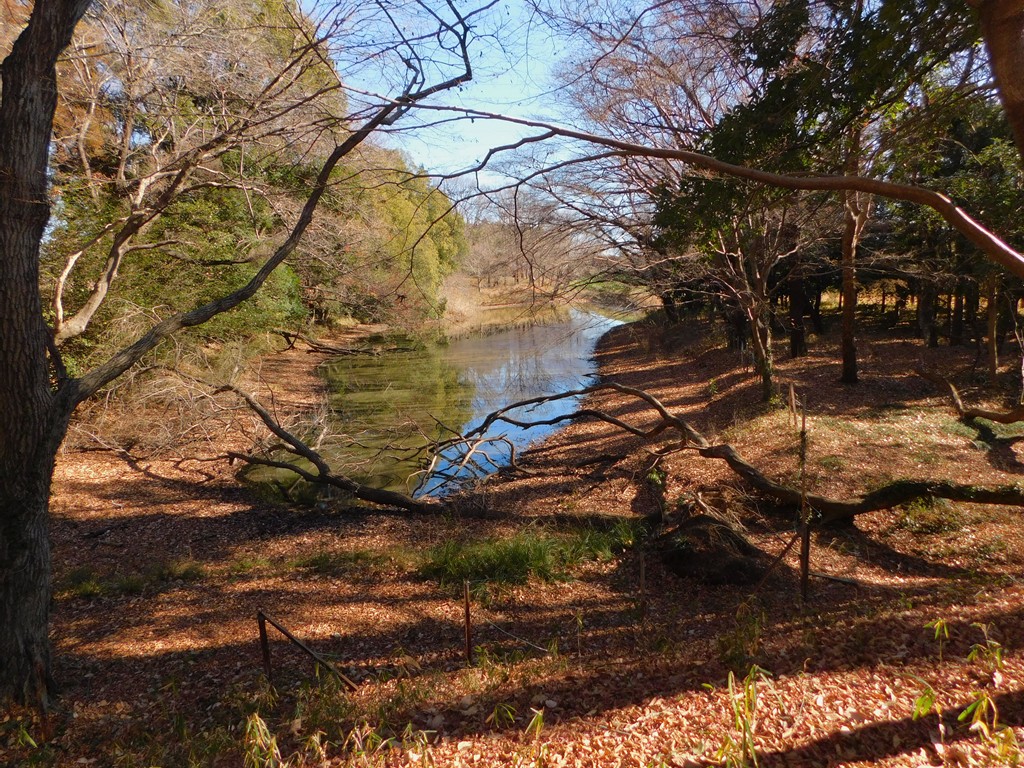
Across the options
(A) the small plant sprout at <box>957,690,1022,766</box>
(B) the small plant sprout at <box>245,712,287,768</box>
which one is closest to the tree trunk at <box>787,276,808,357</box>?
(A) the small plant sprout at <box>957,690,1022,766</box>

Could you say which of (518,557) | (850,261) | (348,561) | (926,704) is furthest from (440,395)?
(926,704)

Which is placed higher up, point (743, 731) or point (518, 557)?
point (743, 731)

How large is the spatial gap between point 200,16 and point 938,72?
1197 centimetres

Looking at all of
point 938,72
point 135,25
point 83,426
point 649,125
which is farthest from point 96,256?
point 938,72

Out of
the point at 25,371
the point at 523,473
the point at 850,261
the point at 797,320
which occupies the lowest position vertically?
the point at 523,473

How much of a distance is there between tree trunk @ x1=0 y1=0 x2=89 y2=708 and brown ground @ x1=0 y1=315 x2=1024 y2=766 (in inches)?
23.8

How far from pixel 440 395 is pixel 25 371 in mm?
17089

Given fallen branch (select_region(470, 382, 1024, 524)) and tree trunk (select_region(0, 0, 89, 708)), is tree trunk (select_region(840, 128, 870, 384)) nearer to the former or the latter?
fallen branch (select_region(470, 382, 1024, 524))

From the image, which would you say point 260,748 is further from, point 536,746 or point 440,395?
point 440,395

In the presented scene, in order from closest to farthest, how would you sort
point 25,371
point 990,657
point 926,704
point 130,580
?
1. point 926,704
2. point 990,657
3. point 25,371
4. point 130,580

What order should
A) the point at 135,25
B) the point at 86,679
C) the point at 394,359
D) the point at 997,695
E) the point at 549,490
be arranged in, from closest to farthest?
the point at 997,695 → the point at 86,679 → the point at 135,25 → the point at 549,490 → the point at 394,359

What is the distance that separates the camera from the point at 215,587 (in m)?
7.33

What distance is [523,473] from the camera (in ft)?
41.9

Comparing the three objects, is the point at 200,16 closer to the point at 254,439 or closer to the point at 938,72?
the point at 254,439
